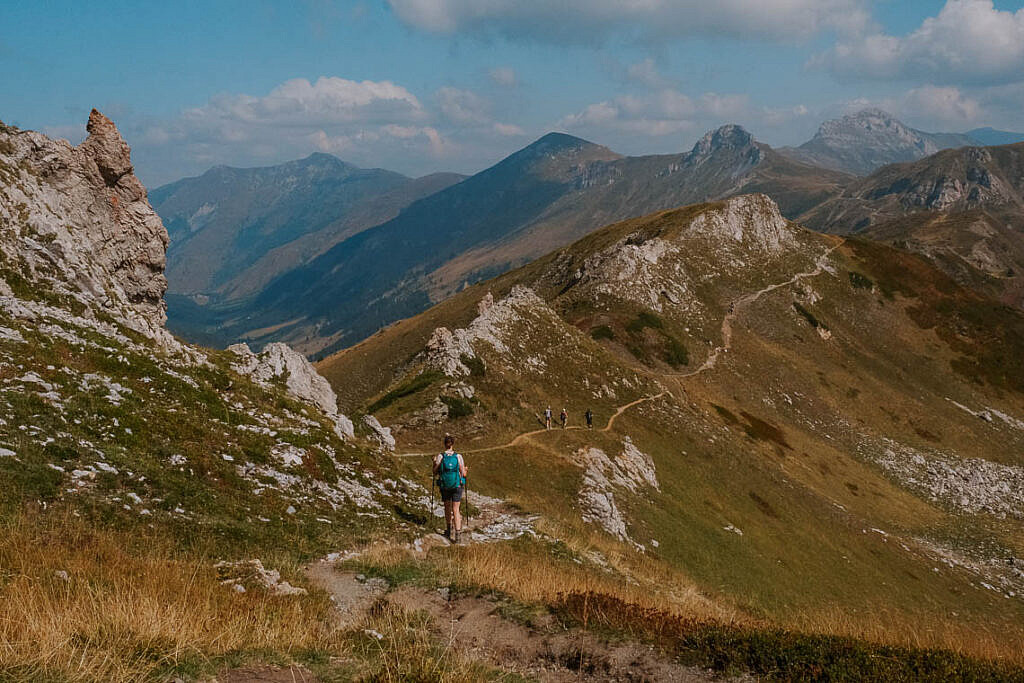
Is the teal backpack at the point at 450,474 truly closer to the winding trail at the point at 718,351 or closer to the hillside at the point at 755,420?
the hillside at the point at 755,420

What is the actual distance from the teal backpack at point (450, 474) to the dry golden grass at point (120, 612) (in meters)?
7.45

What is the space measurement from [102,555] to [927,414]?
396 feet

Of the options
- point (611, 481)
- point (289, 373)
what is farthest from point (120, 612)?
point (611, 481)

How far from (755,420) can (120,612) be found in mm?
82291

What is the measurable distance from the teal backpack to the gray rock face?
1700cm

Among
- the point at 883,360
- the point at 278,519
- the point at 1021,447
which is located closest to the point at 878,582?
the point at 278,519

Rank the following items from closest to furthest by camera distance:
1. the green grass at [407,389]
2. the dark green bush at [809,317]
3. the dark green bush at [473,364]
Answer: the green grass at [407,389], the dark green bush at [473,364], the dark green bush at [809,317]

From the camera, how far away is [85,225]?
3306 cm

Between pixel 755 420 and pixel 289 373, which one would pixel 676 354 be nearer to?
pixel 755 420

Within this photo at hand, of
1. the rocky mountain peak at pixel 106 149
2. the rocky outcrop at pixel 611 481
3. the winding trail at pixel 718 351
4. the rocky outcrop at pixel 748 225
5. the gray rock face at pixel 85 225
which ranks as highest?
the rocky outcrop at pixel 748 225

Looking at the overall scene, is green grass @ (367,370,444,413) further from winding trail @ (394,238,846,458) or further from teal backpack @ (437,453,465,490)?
teal backpack @ (437,453,465,490)

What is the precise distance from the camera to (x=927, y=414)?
97.5 m

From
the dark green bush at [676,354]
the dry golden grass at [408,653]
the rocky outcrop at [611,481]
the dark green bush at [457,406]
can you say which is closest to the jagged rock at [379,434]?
the dark green bush at [457,406]

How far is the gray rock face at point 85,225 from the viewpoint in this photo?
23.2m
